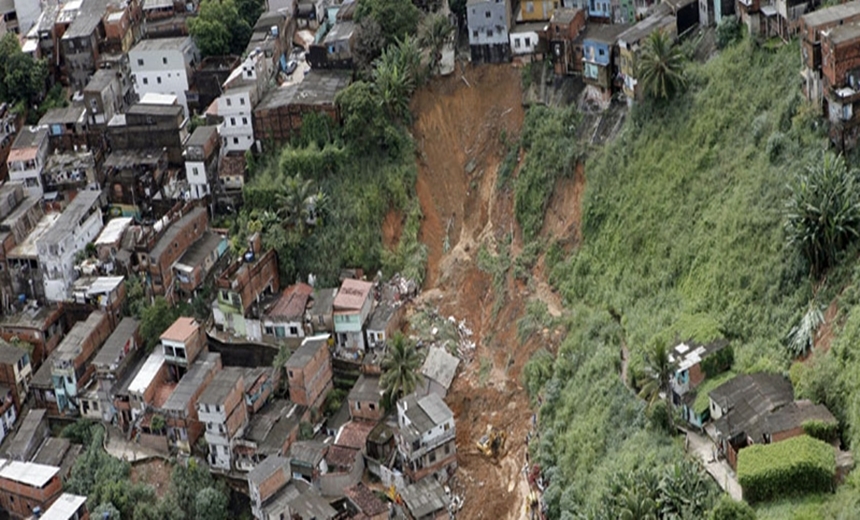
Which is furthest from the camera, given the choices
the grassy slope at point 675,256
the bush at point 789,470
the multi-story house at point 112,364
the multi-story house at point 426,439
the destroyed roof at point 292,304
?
the destroyed roof at point 292,304

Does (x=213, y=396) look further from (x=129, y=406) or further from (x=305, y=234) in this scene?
(x=305, y=234)

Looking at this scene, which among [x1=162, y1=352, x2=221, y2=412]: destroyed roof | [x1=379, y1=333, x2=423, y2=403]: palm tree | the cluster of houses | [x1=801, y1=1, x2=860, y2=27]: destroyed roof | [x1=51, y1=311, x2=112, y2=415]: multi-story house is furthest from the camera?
[x1=51, y1=311, x2=112, y2=415]: multi-story house

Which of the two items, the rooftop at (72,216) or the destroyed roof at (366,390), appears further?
the rooftop at (72,216)

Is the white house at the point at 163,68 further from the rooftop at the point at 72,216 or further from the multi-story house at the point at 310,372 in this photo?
the multi-story house at the point at 310,372

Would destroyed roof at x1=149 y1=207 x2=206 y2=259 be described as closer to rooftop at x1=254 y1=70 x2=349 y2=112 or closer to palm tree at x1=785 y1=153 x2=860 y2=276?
rooftop at x1=254 y1=70 x2=349 y2=112

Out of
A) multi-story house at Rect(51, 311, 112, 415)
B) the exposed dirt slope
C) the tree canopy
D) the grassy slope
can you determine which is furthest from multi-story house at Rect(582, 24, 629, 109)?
multi-story house at Rect(51, 311, 112, 415)

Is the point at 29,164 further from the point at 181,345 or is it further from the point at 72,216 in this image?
the point at 181,345

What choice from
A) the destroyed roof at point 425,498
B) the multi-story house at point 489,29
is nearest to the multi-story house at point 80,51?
the multi-story house at point 489,29
